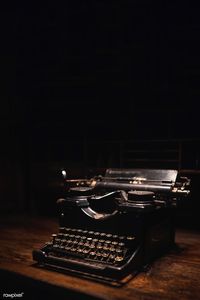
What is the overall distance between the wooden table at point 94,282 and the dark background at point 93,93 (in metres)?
1.85

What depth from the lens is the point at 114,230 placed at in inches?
120

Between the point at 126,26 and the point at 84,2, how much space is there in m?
0.97

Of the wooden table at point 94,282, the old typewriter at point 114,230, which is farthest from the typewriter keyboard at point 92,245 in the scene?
the wooden table at point 94,282

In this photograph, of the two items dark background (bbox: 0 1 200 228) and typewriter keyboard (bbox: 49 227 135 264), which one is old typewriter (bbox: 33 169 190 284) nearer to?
typewriter keyboard (bbox: 49 227 135 264)

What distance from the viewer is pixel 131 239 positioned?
9.35 feet

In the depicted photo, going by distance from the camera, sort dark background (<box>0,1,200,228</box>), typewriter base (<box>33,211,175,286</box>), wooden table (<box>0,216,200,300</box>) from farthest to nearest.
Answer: dark background (<box>0,1,200,228</box>), typewriter base (<box>33,211,175,286</box>), wooden table (<box>0,216,200,300</box>)

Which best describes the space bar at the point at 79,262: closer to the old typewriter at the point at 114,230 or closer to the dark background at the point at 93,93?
the old typewriter at the point at 114,230

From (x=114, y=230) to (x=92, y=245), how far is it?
10.5 inches

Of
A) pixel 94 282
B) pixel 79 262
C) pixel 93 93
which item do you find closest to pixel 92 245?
pixel 79 262

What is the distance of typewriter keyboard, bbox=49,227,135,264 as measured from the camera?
2830 millimetres

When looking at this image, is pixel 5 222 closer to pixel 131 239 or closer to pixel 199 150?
pixel 131 239

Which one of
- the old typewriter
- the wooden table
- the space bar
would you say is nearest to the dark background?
the old typewriter

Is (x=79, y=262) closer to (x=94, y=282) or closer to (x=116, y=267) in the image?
(x=94, y=282)

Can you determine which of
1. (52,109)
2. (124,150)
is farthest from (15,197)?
(124,150)
